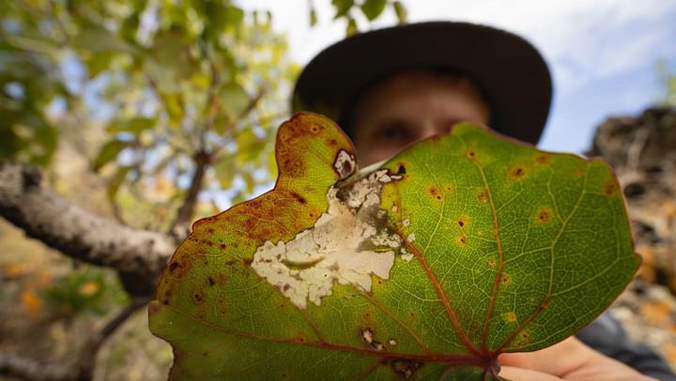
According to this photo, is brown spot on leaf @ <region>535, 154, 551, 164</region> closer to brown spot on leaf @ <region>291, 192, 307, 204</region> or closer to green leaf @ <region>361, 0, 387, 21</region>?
brown spot on leaf @ <region>291, 192, 307, 204</region>

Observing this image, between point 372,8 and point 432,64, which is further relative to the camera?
point 432,64

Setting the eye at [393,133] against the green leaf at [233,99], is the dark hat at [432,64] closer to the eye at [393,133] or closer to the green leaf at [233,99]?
the eye at [393,133]

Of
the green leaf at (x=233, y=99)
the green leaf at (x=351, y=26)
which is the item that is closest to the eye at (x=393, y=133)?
the green leaf at (x=351, y=26)

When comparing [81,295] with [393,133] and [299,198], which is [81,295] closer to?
[393,133]

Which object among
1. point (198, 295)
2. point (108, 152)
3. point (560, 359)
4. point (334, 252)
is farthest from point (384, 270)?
point (108, 152)

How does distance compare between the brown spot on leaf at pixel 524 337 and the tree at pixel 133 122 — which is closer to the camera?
the brown spot on leaf at pixel 524 337

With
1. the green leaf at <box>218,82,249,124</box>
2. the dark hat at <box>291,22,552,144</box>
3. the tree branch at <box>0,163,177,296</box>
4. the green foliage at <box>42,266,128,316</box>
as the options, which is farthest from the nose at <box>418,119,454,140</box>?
the green foliage at <box>42,266,128,316</box>

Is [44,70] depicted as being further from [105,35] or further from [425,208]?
[425,208]
